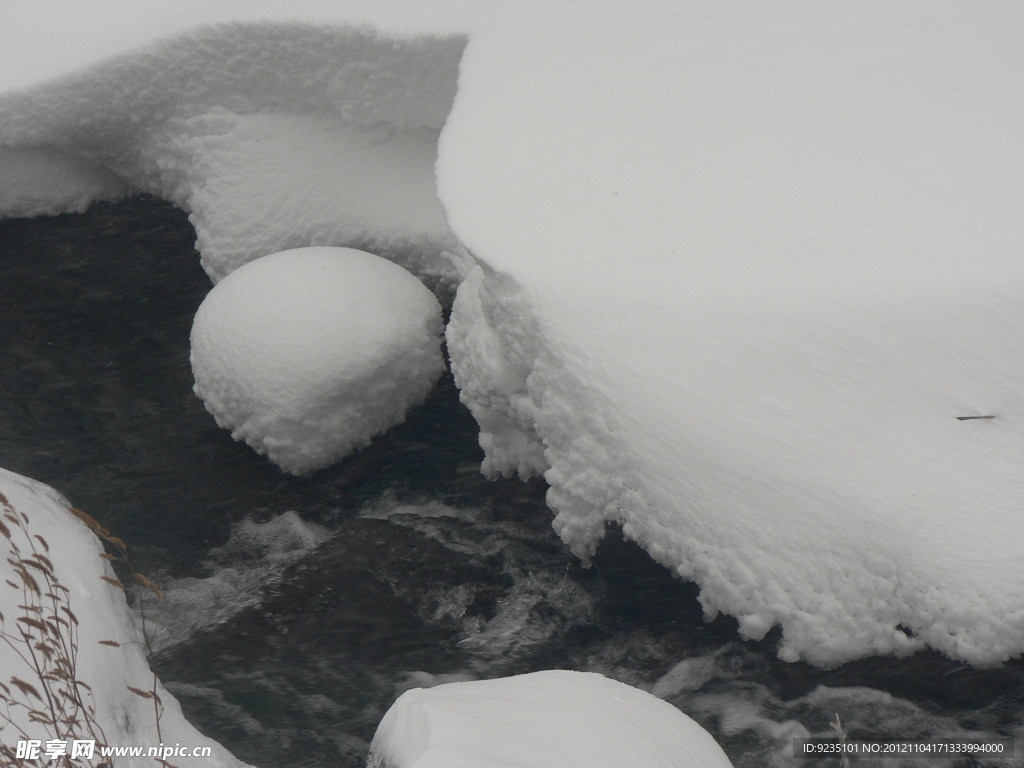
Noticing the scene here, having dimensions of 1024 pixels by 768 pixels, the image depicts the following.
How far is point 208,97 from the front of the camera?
319cm

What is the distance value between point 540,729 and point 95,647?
854 mm

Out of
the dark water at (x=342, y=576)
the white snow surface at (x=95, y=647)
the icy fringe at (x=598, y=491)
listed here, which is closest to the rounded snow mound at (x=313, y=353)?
the dark water at (x=342, y=576)

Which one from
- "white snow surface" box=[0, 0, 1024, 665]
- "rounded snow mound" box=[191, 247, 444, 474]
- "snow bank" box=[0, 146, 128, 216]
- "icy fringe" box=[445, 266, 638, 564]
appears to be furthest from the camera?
"snow bank" box=[0, 146, 128, 216]

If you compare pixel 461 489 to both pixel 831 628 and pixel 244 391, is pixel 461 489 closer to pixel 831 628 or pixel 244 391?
pixel 244 391

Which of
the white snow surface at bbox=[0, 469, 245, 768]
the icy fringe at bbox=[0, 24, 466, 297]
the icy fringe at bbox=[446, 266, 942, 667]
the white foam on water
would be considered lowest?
the white foam on water

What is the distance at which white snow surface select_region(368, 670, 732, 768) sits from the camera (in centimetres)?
143

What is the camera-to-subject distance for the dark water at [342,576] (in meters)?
1.99

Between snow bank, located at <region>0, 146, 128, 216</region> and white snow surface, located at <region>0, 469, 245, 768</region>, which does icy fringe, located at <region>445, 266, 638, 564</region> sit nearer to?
white snow surface, located at <region>0, 469, 245, 768</region>

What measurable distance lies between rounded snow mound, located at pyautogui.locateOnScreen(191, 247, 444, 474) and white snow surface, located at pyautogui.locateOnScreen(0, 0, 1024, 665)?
0.30m

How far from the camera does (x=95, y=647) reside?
1707 mm

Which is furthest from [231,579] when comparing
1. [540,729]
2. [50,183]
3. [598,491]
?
[50,183]

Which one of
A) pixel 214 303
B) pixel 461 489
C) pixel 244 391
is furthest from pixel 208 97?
pixel 461 489

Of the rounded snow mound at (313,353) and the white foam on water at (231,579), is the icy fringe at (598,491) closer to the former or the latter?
the rounded snow mound at (313,353)

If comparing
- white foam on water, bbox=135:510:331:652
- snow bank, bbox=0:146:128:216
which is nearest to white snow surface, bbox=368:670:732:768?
→ white foam on water, bbox=135:510:331:652
